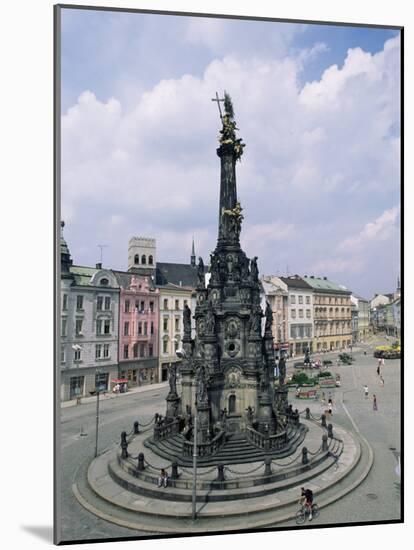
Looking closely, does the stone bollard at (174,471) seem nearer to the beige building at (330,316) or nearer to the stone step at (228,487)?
the stone step at (228,487)

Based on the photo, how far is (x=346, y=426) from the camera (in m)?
22.3

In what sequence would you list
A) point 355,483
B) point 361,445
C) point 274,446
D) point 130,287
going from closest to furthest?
1. point 355,483
2. point 274,446
3. point 361,445
4. point 130,287

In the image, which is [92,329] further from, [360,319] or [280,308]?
[280,308]

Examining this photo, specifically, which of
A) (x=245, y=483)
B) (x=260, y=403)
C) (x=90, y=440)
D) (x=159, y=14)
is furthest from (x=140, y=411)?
(x=159, y=14)

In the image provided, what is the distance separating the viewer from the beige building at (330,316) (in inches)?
1284

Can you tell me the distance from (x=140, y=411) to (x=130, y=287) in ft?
30.6

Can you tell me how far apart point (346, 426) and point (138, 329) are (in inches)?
655

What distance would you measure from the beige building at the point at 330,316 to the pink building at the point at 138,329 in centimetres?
1365

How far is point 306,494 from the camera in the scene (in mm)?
12492

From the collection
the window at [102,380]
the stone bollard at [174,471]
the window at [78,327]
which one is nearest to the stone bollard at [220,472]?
the stone bollard at [174,471]

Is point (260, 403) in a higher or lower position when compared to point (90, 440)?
higher

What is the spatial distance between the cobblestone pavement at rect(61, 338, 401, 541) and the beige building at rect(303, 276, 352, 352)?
219cm

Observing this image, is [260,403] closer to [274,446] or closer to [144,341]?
[274,446]

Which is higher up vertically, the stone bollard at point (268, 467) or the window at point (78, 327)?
the window at point (78, 327)
